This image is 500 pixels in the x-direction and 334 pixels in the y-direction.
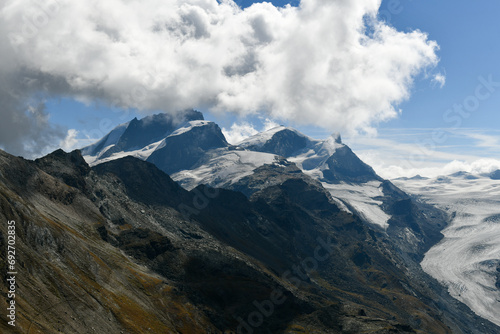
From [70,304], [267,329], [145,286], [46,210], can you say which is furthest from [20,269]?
[267,329]

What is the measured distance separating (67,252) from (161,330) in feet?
145

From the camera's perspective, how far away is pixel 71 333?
104000 millimetres

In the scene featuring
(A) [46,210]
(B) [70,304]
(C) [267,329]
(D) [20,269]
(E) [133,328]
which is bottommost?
(C) [267,329]

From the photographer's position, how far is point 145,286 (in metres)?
171

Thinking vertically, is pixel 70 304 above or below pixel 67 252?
below

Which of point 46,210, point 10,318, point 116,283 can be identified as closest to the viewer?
point 10,318

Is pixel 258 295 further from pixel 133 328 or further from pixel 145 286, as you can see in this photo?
pixel 133 328

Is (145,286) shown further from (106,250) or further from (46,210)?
(46,210)

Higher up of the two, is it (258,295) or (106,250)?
(106,250)

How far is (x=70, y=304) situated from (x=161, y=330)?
3816cm

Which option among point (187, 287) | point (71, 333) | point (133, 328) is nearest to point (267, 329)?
point (187, 287)

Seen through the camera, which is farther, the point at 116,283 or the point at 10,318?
the point at 116,283

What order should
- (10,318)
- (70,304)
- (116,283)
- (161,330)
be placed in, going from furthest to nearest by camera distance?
(116,283), (161,330), (70,304), (10,318)

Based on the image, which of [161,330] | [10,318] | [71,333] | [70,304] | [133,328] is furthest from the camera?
[161,330]
